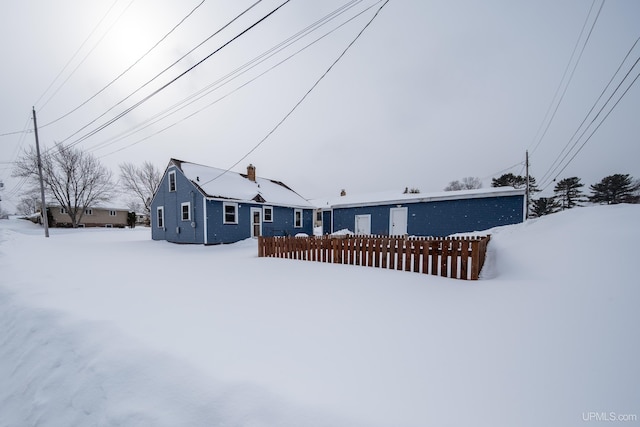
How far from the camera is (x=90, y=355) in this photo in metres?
2.70

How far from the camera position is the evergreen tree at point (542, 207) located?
3953cm

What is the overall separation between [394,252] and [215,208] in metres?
13.0

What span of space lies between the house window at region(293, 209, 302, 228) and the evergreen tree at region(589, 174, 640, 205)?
49289mm

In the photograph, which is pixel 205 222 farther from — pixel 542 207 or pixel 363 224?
pixel 542 207

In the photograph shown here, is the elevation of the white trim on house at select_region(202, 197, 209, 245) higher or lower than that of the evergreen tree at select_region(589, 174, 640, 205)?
lower

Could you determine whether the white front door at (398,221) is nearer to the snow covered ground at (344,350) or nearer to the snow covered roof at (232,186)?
the snow covered roof at (232,186)

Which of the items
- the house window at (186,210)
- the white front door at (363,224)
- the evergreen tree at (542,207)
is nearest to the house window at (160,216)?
the house window at (186,210)

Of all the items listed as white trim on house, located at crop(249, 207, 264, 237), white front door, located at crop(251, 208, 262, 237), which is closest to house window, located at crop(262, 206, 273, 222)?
white trim on house, located at crop(249, 207, 264, 237)

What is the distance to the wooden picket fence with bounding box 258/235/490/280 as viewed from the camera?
5297mm

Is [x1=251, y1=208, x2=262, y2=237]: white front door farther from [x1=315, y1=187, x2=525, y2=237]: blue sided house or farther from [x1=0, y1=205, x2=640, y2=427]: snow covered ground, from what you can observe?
[x1=0, y1=205, x2=640, y2=427]: snow covered ground

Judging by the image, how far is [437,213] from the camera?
15.5 metres

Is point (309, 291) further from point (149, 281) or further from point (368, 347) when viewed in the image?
point (149, 281)

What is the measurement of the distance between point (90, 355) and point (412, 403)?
3.45 meters

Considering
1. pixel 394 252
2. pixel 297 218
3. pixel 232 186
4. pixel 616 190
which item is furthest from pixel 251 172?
pixel 616 190
